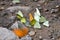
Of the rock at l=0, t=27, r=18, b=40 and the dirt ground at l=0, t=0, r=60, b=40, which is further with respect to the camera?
the dirt ground at l=0, t=0, r=60, b=40

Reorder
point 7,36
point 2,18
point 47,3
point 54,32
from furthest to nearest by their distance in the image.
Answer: point 47,3 → point 2,18 → point 54,32 → point 7,36

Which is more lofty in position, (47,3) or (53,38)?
(47,3)

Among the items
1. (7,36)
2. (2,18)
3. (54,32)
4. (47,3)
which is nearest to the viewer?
(7,36)

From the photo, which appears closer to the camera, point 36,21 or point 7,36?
point 7,36

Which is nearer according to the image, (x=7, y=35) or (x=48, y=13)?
(x=7, y=35)

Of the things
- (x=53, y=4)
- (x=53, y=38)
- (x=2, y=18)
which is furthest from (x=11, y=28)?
(x=53, y=4)

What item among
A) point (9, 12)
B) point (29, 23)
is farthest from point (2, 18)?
point (29, 23)

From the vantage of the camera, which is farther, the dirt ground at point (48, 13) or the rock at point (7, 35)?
the dirt ground at point (48, 13)

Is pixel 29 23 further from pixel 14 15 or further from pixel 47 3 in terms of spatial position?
pixel 47 3
